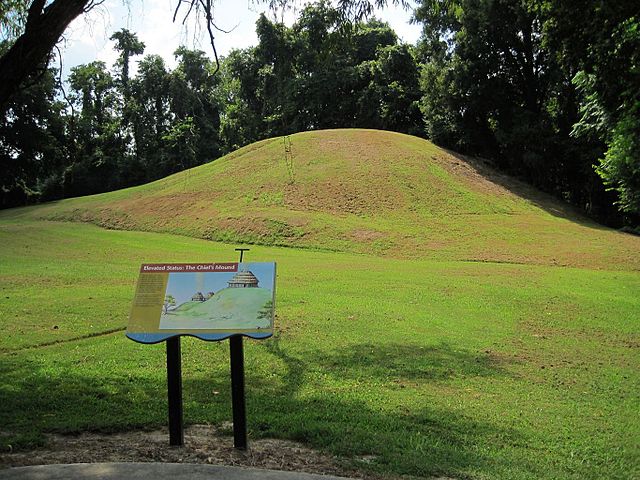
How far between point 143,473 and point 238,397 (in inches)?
36.4

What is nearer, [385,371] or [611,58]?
[385,371]

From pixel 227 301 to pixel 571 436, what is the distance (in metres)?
3.41

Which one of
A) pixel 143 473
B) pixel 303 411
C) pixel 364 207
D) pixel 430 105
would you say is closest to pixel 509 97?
pixel 430 105

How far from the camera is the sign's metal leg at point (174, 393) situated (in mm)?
4590

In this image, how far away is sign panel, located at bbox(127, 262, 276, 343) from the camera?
443 centimetres

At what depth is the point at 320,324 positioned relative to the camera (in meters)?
10.5

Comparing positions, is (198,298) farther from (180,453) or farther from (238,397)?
(180,453)

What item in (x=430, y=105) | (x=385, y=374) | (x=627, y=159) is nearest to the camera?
(x=385, y=374)

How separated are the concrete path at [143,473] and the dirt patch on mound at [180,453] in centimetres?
33

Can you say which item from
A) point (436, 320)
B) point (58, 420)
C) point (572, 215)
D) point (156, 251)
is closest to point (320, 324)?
point (436, 320)

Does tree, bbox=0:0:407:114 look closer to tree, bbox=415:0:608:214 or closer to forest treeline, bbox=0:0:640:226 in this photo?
forest treeline, bbox=0:0:640:226

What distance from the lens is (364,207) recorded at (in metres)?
32.0

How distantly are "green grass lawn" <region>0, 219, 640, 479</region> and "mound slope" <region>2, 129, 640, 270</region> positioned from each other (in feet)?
34.0

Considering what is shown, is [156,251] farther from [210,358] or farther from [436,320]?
[210,358]
